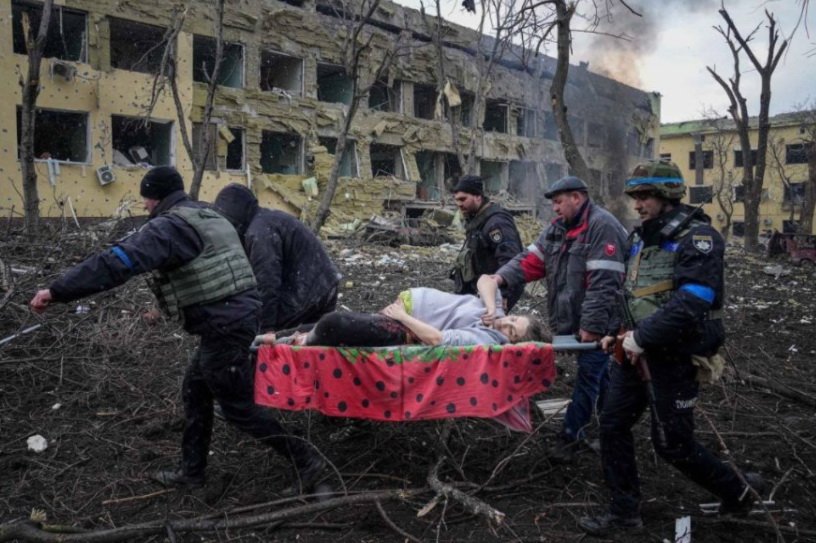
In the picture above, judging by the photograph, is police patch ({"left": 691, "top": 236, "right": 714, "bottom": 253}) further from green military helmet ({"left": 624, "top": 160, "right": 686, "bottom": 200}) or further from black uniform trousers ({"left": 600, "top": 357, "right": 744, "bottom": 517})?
black uniform trousers ({"left": 600, "top": 357, "right": 744, "bottom": 517})

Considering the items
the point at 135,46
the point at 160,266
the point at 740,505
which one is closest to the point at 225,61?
the point at 135,46

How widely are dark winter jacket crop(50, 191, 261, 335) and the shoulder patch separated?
2.24m

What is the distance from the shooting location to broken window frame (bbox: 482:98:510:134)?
29969 mm

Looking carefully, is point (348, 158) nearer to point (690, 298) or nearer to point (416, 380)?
point (416, 380)

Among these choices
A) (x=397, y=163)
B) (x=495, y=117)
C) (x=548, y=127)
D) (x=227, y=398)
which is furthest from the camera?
(x=548, y=127)

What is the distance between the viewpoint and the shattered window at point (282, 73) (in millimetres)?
22172

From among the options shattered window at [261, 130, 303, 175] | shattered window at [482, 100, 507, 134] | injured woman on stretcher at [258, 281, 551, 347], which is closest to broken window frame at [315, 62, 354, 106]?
shattered window at [261, 130, 303, 175]

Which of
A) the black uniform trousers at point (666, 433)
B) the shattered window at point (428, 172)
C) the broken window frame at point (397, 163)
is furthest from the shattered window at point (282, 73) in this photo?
the black uniform trousers at point (666, 433)

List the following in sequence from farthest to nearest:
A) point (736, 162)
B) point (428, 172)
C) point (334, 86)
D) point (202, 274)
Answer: point (736, 162) → point (428, 172) → point (334, 86) → point (202, 274)

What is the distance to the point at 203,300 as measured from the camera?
11.1 feet

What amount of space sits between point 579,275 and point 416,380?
4.15 ft

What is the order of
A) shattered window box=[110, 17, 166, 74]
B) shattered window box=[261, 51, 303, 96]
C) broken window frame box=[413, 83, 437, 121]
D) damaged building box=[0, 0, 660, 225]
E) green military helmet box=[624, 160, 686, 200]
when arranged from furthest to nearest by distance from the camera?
broken window frame box=[413, 83, 437, 121] < shattered window box=[261, 51, 303, 96] < shattered window box=[110, 17, 166, 74] < damaged building box=[0, 0, 660, 225] < green military helmet box=[624, 160, 686, 200]

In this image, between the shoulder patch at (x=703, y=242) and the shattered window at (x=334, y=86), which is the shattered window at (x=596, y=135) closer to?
the shattered window at (x=334, y=86)

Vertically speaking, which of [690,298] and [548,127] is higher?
[548,127]
